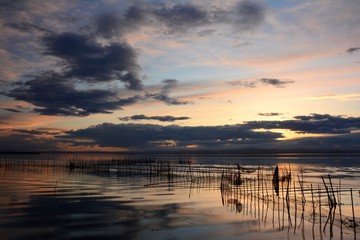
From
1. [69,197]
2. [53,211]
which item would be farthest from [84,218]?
[69,197]

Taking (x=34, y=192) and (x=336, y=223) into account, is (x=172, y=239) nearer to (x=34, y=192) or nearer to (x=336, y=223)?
(x=336, y=223)

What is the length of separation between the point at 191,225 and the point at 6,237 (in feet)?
19.8

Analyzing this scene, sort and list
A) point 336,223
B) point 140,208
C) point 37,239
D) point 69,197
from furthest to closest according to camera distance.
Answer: point 69,197, point 140,208, point 336,223, point 37,239

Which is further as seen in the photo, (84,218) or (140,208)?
(140,208)

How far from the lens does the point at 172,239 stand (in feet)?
37.2

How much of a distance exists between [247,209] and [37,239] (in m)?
9.66

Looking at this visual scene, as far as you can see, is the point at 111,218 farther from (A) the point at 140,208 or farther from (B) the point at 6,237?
(B) the point at 6,237

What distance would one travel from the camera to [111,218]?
1458 cm

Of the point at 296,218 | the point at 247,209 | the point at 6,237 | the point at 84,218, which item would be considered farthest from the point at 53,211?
the point at 296,218

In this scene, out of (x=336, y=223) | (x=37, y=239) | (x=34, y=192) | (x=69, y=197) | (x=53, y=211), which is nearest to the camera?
(x=37, y=239)

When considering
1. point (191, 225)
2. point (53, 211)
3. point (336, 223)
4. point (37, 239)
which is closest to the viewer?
point (37, 239)

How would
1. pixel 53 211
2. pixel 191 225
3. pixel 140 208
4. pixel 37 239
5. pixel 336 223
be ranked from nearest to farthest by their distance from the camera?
pixel 37 239 < pixel 191 225 < pixel 336 223 < pixel 53 211 < pixel 140 208

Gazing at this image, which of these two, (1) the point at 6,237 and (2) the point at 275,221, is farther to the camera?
(2) the point at 275,221

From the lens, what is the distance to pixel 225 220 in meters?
14.6
